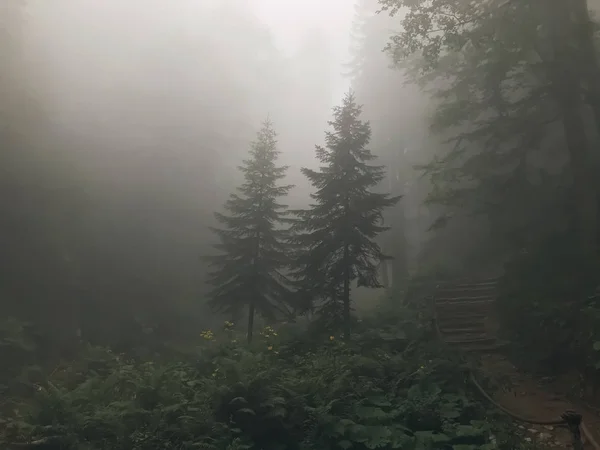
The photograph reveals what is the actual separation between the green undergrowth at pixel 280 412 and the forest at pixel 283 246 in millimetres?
59

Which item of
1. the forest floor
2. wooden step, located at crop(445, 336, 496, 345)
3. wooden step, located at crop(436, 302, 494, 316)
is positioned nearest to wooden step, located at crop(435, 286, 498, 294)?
wooden step, located at crop(436, 302, 494, 316)

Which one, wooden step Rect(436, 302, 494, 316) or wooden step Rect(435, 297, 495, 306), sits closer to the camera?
wooden step Rect(436, 302, 494, 316)

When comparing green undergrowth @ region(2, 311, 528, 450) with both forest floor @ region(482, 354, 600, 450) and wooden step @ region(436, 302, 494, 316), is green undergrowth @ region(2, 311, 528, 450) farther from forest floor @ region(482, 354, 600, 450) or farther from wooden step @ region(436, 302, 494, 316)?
wooden step @ region(436, 302, 494, 316)

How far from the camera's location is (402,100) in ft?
118

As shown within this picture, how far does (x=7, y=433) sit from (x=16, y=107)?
17.4 m

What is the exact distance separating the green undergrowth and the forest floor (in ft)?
2.92

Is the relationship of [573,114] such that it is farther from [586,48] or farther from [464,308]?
[464,308]

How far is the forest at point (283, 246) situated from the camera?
32.5ft

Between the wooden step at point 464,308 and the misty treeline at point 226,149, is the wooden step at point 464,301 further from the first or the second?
the misty treeline at point 226,149

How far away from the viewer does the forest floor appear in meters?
9.34

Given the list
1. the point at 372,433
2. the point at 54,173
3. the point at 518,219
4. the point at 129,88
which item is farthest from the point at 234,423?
the point at 129,88

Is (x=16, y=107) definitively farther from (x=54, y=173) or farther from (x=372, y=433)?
(x=372, y=433)

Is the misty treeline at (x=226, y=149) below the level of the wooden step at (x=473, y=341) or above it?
above

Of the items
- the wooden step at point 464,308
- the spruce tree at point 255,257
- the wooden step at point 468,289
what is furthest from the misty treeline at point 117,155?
the wooden step at point 464,308
